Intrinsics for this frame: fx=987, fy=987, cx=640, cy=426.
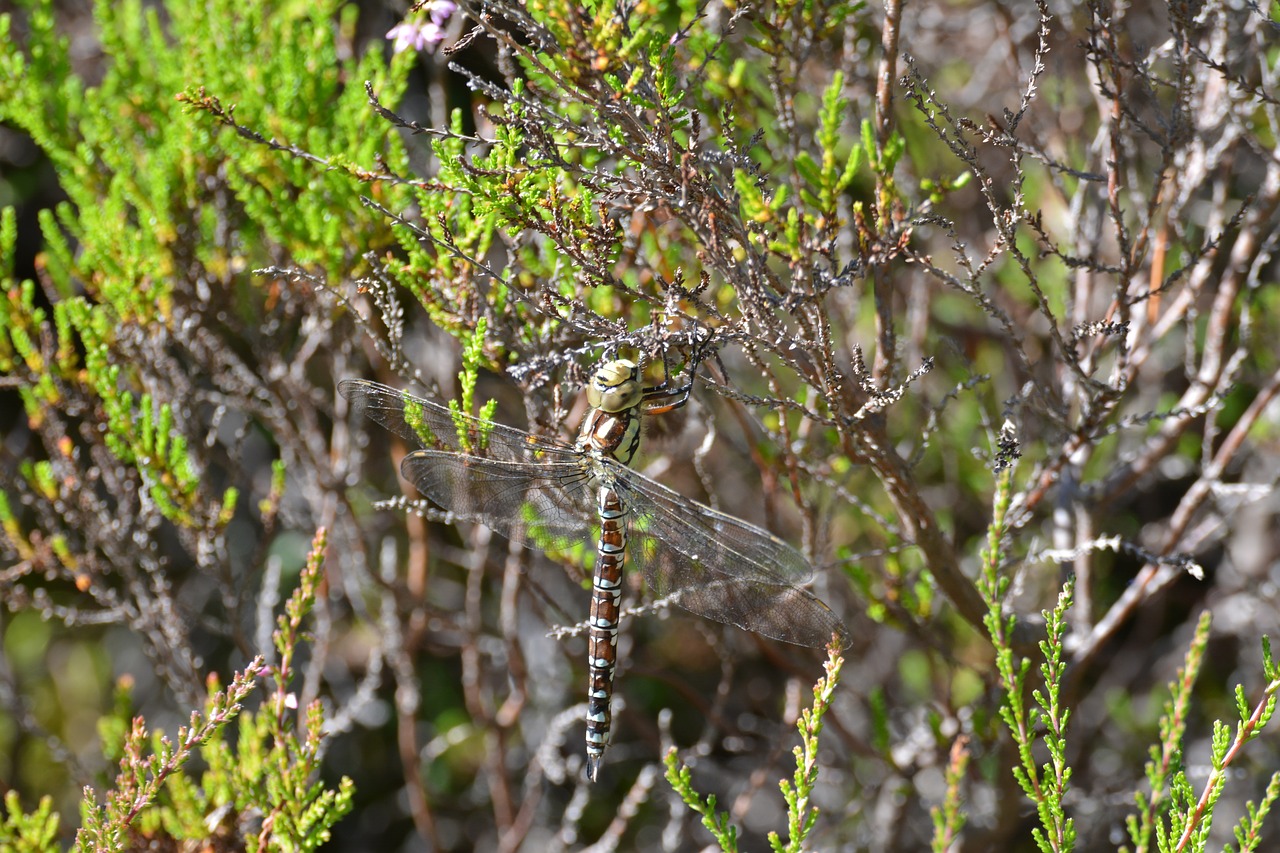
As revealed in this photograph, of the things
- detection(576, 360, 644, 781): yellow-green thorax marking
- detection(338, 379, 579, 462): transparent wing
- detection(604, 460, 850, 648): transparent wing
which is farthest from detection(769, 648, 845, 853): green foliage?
detection(338, 379, 579, 462): transparent wing

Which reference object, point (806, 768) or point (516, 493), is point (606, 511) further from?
point (806, 768)

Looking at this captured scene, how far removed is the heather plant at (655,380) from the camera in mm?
1512

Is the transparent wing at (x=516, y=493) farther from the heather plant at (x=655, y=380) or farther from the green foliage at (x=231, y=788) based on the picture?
the green foliage at (x=231, y=788)

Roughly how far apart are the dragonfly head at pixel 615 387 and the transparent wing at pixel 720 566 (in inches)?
6.3

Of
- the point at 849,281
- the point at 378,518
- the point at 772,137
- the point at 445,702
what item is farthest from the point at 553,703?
the point at 849,281

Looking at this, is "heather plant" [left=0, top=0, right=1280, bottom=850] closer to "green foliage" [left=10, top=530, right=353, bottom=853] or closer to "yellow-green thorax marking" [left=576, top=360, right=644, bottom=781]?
"green foliage" [left=10, top=530, right=353, bottom=853]

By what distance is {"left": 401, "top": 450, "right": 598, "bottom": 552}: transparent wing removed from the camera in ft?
6.32

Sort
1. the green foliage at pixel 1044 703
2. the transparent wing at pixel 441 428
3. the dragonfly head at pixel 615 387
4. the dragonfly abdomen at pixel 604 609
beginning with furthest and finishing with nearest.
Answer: the dragonfly abdomen at pixel 604 609 → the transparent wing at pixel 441 428 → the dragonfly head at pixel 615 387 → the green foliage at pixel 1044 703

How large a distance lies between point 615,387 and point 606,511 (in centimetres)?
34

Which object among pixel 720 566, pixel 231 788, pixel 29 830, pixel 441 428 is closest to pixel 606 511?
pixel 720 566

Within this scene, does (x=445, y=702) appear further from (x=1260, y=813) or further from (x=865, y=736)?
(x=1260, y=813)

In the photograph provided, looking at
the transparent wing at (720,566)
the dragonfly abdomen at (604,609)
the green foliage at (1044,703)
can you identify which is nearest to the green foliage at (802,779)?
the transparent wing at (720,566)

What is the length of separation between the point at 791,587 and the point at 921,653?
1576 mm

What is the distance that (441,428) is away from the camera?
1.87 metres
